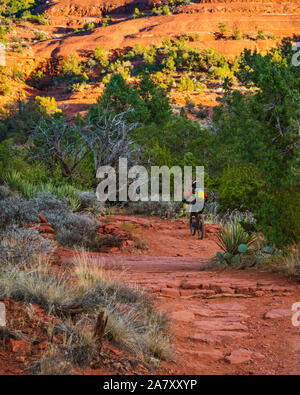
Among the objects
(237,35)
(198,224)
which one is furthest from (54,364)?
(237,35)

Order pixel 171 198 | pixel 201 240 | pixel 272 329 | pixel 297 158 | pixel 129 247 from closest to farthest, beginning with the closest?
pixel 272 329 < pixel 297 158 < pixel 129 247 < pixel 201 240 < pixel 171 198

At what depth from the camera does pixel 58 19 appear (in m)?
86.0

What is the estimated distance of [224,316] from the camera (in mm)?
4953

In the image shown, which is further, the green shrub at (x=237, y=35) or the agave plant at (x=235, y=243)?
the green shrub at (x=237, y=35)

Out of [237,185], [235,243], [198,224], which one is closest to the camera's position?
[235,243]

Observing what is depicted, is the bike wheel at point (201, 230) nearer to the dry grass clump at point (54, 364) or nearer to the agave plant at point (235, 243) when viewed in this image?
the agave plant at point (235, 243)

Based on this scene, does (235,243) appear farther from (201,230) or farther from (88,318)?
(201,230)

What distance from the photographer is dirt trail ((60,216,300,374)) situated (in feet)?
12.2

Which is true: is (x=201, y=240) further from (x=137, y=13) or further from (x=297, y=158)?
(x=137, y=13)

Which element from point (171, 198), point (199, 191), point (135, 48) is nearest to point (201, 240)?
point (199, 191)

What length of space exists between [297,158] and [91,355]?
4.31m

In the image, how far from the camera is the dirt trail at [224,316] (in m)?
3.71

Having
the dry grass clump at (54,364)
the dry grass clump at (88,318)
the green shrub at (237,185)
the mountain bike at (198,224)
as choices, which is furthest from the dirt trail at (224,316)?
the green shrub at (237,185)

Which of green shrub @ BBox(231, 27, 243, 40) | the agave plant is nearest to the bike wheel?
the agave plant
